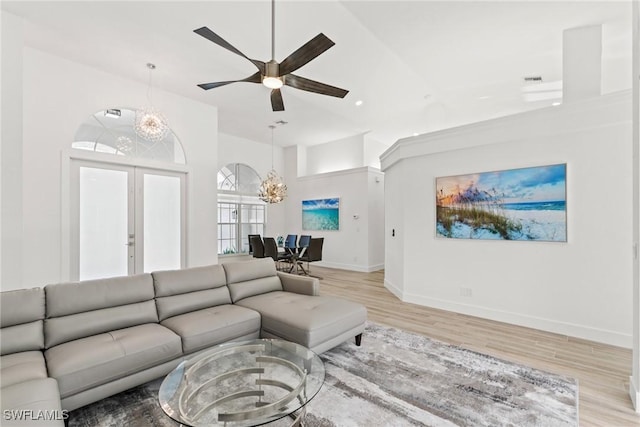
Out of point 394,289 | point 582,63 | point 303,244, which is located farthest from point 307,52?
point 303,244

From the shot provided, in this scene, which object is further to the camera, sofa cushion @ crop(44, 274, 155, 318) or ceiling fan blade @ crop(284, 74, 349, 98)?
ceiling fan blade @ crop(284, 74, 349, 98)

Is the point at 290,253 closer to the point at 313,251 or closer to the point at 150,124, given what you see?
the point at 313,251

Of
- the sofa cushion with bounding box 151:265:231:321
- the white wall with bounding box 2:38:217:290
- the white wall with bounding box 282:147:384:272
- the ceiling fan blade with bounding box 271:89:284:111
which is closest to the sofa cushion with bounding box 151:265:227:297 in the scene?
the sofa cushion with bounding box 151:265:231:321

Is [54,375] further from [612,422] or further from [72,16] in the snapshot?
[72,16]

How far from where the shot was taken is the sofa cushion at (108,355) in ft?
5.93

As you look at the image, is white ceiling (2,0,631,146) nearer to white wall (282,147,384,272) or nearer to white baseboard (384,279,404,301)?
white wall (282,147,384,272)

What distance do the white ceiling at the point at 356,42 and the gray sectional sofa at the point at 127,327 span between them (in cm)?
305

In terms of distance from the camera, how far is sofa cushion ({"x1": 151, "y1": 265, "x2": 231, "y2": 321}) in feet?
9.06

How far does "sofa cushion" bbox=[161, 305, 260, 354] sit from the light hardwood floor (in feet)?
4.43

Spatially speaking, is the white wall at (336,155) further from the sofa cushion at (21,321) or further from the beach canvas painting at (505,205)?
the sofa cushion at (21,321)

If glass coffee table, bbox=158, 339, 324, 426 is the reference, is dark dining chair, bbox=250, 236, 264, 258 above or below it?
above

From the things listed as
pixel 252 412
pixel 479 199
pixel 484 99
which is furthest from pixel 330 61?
pixel 252 412

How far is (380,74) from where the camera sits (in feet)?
15.8

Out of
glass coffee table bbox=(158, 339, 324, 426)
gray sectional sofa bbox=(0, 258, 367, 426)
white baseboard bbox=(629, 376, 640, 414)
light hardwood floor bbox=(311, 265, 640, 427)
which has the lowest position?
light hardwood floor bbox=(311, 265, 640, 427)
